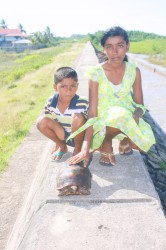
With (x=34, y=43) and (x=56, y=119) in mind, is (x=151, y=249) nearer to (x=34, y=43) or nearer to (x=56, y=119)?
(x=56, y=119)

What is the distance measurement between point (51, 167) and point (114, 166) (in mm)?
606

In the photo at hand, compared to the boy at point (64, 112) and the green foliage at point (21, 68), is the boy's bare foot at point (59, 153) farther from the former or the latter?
the green foliage at point (21, 68)

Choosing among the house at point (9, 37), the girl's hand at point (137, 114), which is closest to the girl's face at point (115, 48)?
the girl's hand at point (137, 114)

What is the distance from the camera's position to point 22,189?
3703mm

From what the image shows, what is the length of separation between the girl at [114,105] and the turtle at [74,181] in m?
0.25

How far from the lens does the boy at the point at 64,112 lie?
2.94m

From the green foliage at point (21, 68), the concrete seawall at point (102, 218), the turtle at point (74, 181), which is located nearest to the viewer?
the concrete seawall at point (102, 218)

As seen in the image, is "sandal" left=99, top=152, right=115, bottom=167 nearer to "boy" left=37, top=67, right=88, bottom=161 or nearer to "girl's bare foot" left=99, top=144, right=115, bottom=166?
"girl's bare foot" left=99, top=144, right=115, bottom=166

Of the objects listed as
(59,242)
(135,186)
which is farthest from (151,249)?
(135,186)

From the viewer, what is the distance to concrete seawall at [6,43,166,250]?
1924 millimetres

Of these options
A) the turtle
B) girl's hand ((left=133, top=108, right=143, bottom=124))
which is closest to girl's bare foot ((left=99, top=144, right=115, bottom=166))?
girl's hand ((left=133, top=108, right=143, bottom=124))

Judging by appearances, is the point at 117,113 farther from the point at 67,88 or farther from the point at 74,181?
the point at 74,181

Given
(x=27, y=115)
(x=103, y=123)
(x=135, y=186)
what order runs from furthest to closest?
(x=27, y=115), (x=103, y=123), (x=135, y=186)

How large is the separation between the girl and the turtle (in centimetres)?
25
